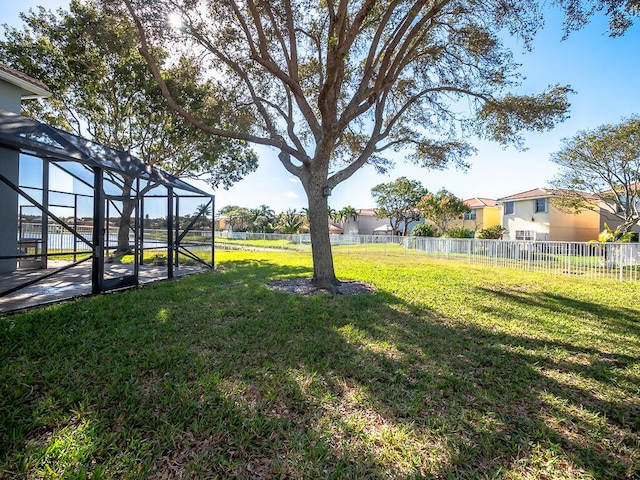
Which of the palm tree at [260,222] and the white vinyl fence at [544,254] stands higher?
the palm tree at [260,222]

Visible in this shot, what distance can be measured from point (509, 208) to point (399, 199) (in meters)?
12.8

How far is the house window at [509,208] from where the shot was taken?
25.8 metres

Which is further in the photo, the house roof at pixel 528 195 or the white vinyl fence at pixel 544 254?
the house roof at pixel 528 195

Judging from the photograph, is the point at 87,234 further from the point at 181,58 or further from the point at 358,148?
the point at 358,148

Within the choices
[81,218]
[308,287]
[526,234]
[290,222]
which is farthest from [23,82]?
[290,222]

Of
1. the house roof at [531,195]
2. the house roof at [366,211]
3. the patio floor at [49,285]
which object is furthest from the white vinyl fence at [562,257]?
the house roof at [366,211]

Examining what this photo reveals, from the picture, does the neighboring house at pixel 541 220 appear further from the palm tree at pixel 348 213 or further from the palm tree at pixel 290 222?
the palm tree at pixel 348 213

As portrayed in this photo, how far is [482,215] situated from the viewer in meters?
29.6

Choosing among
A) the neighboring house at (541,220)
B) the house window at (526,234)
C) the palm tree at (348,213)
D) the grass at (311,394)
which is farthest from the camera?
the palm tree at (348,213)

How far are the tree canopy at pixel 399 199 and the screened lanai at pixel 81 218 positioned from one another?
29.4 m

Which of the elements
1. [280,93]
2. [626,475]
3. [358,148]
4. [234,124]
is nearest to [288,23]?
[280,93]

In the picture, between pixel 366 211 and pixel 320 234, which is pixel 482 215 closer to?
pixel 366 211

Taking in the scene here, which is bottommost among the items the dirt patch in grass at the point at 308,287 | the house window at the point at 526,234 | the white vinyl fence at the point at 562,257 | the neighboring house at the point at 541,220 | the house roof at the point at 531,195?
the dirt patch in grass at the point at 308,287

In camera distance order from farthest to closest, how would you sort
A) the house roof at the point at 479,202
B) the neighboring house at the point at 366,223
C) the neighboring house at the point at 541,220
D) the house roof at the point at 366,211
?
the house roof at the point at 366,211 → the neighboring house at the point at 366,223 → the house roof at the point at 479,202 → the neighboring house at the point at 541,220
